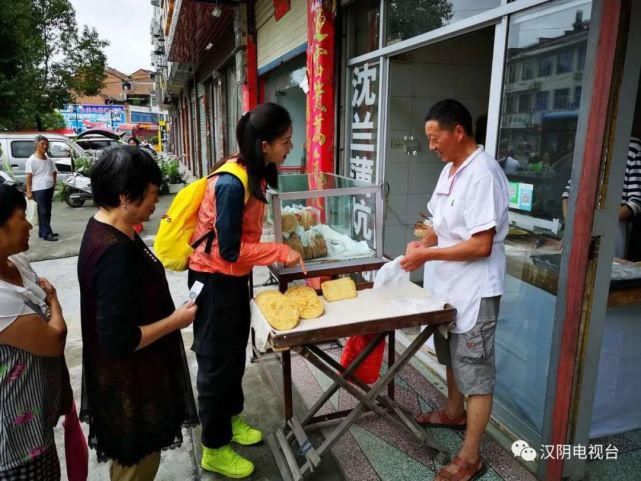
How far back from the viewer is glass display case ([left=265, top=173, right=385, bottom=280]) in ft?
8.61

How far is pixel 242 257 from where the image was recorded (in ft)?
7.01

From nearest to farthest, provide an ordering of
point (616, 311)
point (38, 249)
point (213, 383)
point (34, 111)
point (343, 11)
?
point (213, 383) < point (616, 311) < point (343, 11) < point (38, 249) < point (34, 111)

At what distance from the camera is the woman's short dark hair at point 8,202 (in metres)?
1.45

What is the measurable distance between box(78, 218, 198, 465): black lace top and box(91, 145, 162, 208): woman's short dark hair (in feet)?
0.35

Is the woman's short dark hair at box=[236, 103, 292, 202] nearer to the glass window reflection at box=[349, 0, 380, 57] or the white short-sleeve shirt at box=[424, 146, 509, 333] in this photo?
the white short-sleeve shirt at box=[424, 146, 509, 333]

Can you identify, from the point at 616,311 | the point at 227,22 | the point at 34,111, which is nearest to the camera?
the point at 616,311

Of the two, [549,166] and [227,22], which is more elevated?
[227,22]

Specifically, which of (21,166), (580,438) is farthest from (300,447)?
(21,166)

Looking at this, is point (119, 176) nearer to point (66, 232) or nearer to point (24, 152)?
point (66, 232)

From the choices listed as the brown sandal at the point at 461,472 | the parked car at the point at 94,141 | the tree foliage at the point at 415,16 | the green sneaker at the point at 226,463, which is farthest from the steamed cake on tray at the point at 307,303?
the parked car at the point at 94,141

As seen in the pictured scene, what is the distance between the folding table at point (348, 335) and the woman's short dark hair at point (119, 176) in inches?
31.5

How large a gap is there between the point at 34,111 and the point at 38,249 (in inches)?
617

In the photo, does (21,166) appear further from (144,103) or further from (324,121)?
(144,103)

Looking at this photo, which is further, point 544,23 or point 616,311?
point 616,311
